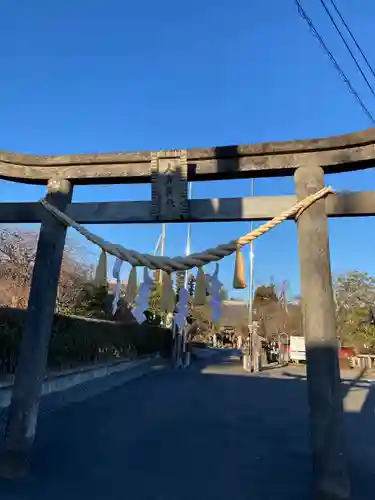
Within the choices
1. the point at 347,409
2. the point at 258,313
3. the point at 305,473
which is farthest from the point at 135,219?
the point at 258,313

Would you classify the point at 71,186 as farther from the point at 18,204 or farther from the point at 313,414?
the point at 313,414

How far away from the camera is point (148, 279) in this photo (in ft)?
11.7

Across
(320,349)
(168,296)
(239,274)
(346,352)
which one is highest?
(239,274)

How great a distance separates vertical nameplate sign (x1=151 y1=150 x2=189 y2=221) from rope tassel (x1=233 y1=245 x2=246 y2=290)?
66 cm

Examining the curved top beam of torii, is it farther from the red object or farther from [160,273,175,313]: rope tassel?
the red object

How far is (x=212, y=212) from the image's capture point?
3.69 m

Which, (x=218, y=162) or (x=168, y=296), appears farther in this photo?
(x=218, y=162)

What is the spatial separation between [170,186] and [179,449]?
3127 millimetres

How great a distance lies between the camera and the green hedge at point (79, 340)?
Result: 279 inches

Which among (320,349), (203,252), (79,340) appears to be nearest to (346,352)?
(79,340)

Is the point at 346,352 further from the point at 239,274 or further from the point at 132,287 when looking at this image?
the point at 132,287

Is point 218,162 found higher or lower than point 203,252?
higher

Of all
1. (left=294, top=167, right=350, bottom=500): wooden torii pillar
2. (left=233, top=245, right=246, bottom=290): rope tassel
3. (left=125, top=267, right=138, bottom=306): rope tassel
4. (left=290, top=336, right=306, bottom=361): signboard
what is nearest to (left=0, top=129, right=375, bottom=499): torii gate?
(left=294, top=167, right=350, bottom=500): wooden torii pillar

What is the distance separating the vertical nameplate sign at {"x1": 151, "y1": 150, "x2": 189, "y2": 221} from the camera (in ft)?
12.2
